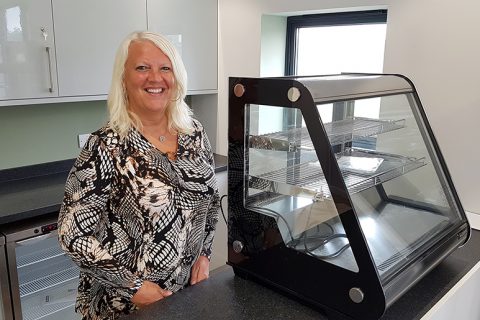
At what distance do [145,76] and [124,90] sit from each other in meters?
0.09

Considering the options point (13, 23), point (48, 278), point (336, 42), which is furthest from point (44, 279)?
point (336, 42)

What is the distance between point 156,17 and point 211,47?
1.43 ft

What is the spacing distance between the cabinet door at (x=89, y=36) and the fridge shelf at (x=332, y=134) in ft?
4.62

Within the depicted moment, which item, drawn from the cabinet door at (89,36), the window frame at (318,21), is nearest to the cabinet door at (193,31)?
the cabinet door at (89,36)

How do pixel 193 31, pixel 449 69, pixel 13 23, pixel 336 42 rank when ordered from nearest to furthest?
pixel 449 69
pixel 13 23
pixel 336 42
pixel 193 31

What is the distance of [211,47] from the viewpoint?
9.14 feet

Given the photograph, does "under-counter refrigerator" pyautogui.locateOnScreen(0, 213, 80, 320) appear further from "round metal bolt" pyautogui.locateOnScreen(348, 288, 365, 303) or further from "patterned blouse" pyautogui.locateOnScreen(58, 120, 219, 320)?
"round metal bolt" pyautogui.locateOnScreen(348, 288, 365, 303)

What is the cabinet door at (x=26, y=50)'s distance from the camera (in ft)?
6.43

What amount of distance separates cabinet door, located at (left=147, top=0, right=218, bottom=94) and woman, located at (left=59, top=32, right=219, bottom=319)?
117cm

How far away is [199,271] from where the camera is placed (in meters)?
1.52

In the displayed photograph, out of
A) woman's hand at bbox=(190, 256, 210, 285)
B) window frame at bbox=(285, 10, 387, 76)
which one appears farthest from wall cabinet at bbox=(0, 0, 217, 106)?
woman's hand at bbox=(190, 256, 210, 285)

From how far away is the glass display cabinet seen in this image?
3.28ft

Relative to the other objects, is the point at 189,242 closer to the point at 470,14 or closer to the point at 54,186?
the point at 54,186

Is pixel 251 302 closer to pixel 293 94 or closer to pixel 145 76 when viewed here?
pixel 293 94
